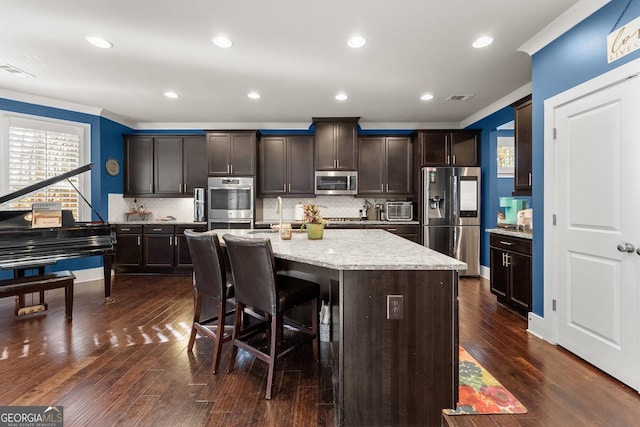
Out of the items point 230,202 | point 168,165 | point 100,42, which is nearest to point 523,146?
point 230,202

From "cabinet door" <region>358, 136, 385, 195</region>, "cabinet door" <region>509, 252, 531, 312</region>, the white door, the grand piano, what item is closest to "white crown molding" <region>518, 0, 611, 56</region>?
the white door

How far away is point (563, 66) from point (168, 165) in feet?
18.4

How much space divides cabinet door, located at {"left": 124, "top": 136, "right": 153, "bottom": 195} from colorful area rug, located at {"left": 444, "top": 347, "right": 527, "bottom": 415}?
218 inches

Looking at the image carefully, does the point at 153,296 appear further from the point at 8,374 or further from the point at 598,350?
the point at 598,350

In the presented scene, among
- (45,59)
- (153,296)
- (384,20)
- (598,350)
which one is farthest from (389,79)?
(153,296)

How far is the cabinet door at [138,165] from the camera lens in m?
5.50

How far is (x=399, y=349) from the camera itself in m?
1.60

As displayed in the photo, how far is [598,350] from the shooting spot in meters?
2.19

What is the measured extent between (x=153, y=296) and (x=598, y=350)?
179 inches

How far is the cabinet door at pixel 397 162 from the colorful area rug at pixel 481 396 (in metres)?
3.57

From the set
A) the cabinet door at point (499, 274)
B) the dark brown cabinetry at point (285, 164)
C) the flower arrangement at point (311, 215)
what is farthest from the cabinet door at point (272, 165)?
the cabinet door at point (499, 274)

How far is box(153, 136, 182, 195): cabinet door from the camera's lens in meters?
5.54

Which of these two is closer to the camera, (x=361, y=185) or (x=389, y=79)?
(x=389, y=79)

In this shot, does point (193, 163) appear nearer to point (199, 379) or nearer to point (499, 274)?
point (199, 379)
